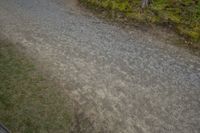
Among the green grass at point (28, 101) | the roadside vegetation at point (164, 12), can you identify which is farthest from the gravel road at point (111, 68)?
the roadside vegetation at point (164, 12)

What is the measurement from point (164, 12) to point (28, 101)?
856 centimetres

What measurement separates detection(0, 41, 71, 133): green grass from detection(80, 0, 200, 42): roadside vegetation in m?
6.27

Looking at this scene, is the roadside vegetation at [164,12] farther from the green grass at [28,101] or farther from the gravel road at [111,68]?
the green grass at [28,101]

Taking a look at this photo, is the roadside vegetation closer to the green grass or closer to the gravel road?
the gravel road

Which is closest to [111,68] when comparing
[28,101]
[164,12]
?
[28,101]

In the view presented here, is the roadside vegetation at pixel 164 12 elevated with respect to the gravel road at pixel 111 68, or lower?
elevated

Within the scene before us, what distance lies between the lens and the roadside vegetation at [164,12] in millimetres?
11750

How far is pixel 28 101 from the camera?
7.09 metres

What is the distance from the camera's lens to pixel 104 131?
21.4 ft

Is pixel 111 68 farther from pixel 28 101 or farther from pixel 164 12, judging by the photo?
pixel 164 12

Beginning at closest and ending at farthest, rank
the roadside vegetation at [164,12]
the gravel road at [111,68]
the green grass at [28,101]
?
the green grass at [28,101]
the gravel road at [111,68]
the roadside vegetation at [164,12]

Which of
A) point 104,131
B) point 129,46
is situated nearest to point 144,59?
point 129,46

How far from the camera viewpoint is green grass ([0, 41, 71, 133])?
6.41 meters

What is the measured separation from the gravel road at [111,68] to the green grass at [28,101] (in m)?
0.53
